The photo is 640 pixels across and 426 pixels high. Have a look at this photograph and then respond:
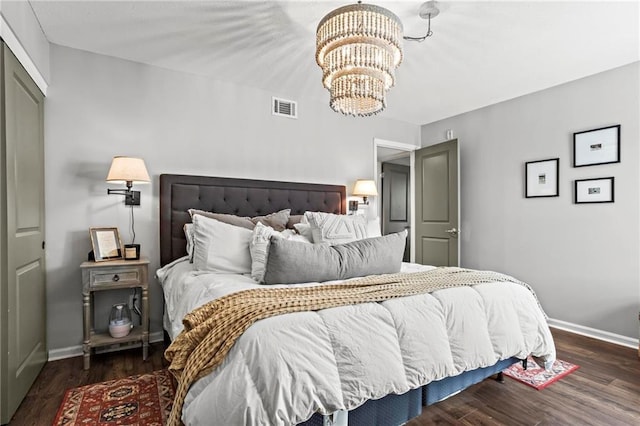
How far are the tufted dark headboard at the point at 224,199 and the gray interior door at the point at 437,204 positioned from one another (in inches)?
54.7

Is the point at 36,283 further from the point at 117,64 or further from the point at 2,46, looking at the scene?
the point at 117,64

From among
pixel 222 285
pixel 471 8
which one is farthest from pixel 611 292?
pixel 222 285

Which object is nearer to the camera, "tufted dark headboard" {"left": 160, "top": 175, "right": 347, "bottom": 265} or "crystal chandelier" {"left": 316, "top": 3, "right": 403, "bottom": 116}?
"crystal chandelier" {"left": 316, "top": 3, "right": 403, "bottom": 116}

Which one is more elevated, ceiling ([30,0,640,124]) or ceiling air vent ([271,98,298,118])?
ceiling ([30,0,640,124])

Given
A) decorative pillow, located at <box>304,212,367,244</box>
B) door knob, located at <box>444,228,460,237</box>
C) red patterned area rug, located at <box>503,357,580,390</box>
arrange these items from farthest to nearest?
door knob, located at <box>444,228,460,237</box> → decorative pillow, located at <box>304,212,367,244</box> → red patterned area rug, located at <box>503,357,580,390</box>

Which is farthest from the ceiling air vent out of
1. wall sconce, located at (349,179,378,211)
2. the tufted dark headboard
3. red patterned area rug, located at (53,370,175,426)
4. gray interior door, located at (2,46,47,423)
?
red patterned area rug, located at (53,370,175,426)

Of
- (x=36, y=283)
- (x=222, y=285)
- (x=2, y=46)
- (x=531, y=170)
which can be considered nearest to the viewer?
(x=2, y=46)

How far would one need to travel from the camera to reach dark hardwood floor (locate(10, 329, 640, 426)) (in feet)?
6.18

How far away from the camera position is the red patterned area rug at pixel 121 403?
1.84m

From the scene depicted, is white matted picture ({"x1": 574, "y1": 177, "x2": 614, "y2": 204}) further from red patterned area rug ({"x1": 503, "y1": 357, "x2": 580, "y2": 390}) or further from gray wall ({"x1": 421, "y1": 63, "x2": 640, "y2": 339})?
red patterned area rug ({"x1": 503, "y1": 357, "x2": 580, "y2": 390})

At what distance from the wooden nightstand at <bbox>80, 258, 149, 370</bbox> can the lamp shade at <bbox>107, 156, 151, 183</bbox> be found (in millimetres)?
635

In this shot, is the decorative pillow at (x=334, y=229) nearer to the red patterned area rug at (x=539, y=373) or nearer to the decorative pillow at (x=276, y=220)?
the decorative pillow at (x=276, y=220)

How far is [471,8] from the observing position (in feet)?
7.28

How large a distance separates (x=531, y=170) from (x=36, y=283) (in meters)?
4.55
